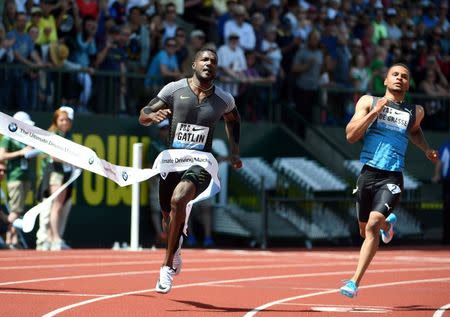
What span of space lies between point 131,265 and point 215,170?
470 cm

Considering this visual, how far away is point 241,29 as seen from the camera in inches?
957

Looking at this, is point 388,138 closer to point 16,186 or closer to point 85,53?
point 16,186

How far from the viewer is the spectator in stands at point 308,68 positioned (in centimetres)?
2483

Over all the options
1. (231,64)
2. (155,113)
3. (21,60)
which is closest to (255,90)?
(231,64)

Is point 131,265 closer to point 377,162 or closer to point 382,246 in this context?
point 377,162

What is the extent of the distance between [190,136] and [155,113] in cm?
47

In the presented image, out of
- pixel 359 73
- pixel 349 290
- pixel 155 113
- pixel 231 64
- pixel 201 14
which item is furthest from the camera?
pixel 359 73

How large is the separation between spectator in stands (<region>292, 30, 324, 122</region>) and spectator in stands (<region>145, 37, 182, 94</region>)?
3.11 m

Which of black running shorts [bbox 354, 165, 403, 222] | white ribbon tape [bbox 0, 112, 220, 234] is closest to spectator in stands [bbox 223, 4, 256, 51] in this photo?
white ribbon tape [bbox 0, 112, 220, 234]

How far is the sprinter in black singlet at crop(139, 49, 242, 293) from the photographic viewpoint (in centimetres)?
1180

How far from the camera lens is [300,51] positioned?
81.6ft

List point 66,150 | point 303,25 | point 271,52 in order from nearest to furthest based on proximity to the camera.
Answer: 1. point 66,150
2. point 271,52
3. point 303,25

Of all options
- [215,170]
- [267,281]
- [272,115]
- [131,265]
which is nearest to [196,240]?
[272,115]

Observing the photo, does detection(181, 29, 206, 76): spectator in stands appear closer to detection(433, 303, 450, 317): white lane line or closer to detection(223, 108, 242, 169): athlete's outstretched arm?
detection(223, 108, 242, 169): athlete's outstretched arm
